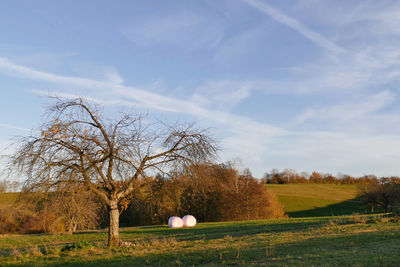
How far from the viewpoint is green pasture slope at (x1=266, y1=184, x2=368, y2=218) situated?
215ft

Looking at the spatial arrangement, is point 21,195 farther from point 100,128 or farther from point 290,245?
point 290,245

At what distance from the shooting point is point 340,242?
38.2 ft

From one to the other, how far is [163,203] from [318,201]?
66.0 meters

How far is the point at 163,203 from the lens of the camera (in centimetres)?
1880

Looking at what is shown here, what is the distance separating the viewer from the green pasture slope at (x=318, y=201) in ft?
215

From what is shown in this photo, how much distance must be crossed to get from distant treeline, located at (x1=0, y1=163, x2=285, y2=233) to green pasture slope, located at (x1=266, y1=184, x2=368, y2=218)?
16.2m

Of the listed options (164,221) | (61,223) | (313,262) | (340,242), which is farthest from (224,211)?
(313,262)

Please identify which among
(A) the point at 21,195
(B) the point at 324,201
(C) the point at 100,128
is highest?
(C) the point at 100,128

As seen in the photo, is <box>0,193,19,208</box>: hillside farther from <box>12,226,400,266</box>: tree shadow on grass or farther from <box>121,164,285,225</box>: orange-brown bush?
<box>12,226,400,266</box>: tree shadow on grass

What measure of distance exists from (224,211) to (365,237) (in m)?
40.1

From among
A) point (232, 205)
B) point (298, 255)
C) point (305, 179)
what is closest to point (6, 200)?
point (232, 205)

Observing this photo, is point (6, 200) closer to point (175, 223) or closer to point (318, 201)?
point (175, 223)

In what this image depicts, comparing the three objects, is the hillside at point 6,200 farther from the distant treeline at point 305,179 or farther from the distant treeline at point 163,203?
the distant treeline at point 305,179

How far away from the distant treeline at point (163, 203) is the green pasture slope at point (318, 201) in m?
16.2
